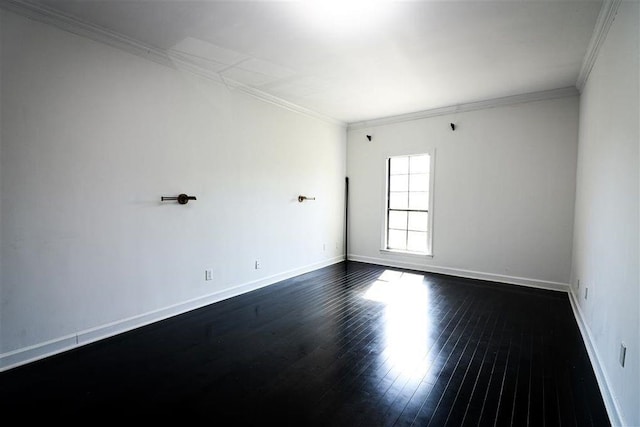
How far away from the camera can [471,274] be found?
197 inches

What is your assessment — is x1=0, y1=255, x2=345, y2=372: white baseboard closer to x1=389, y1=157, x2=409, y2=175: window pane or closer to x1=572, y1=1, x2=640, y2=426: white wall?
x1=389, y1=157, x2=409, y2=175: window pane

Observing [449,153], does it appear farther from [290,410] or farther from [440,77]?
[290,410]

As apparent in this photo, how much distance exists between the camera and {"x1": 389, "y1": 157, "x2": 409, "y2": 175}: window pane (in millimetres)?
5754

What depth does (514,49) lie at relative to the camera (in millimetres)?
3080

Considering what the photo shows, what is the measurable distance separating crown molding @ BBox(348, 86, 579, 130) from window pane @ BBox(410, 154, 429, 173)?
2.20ft

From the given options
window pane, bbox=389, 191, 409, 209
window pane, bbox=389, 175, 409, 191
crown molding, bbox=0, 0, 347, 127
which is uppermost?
crown molding, bbox=0, 0, 347, 127

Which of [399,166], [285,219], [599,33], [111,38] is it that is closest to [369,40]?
[599,33]

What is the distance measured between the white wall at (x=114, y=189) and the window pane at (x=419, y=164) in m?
2.51

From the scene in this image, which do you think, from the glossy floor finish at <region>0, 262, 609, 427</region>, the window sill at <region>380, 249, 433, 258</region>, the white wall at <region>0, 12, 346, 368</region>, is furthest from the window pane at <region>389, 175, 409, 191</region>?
the glossy floor finish at <region>0, 262, 609, 427</region>

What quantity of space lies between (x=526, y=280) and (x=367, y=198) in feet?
9.32

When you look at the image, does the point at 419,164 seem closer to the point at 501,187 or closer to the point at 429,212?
the point at 429,212

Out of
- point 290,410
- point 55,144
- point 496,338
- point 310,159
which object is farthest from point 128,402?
point 310,159

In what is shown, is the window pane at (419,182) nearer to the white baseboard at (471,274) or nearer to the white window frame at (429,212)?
the white window frame at (429,212)

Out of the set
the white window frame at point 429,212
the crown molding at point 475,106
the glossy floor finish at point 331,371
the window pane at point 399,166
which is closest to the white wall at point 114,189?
the glossy floor finish at point 331,371
